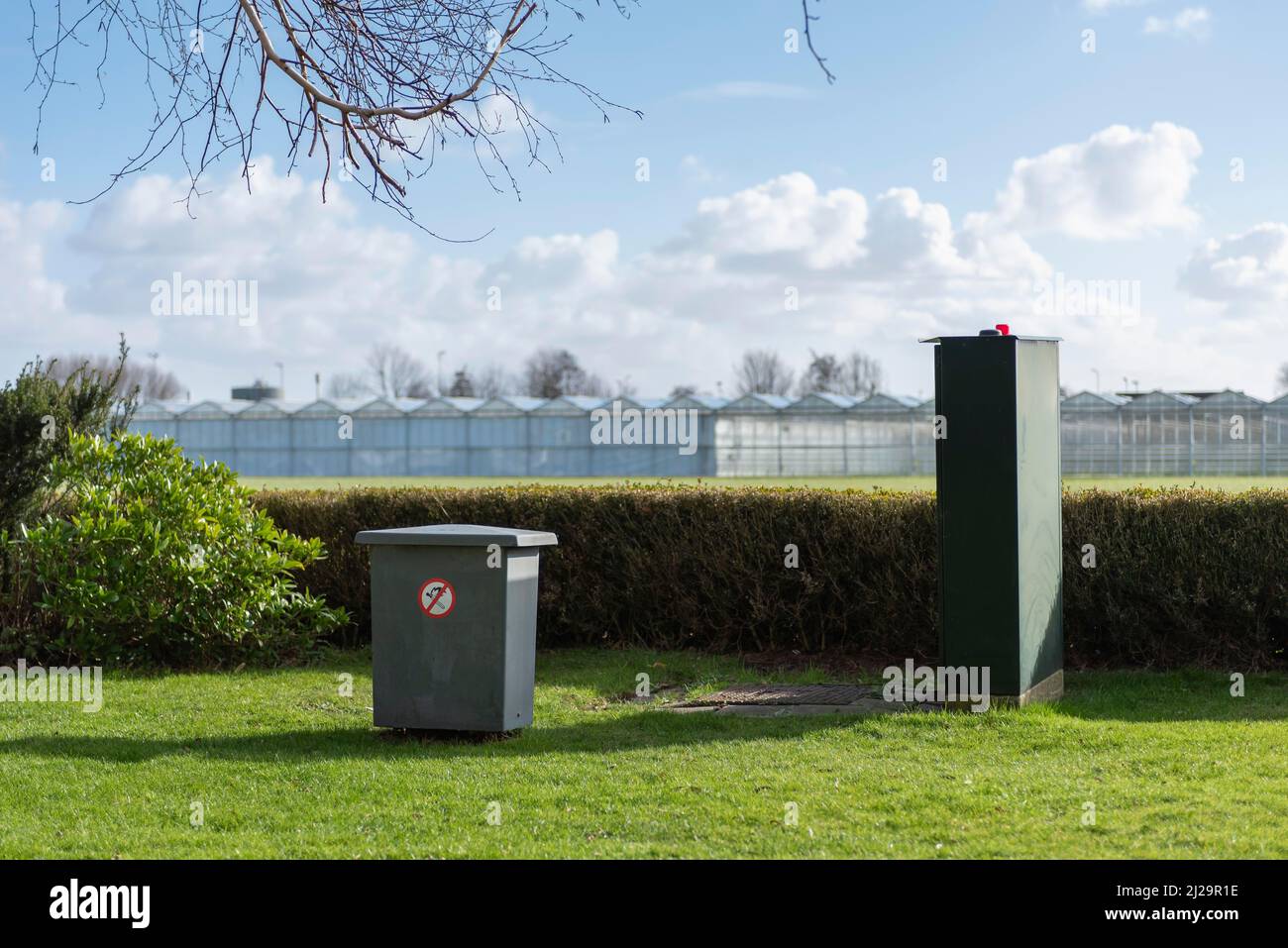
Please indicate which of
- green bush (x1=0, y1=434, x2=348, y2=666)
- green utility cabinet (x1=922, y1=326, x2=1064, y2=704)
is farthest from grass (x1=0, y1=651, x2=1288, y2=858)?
green bush (x1=0, y1=434, x2=348, y2=666)

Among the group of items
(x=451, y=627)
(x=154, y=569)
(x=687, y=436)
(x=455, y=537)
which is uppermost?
(x=687, y=436)

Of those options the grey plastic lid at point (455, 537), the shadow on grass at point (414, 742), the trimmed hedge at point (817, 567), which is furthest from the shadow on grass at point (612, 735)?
the trimmed hedge at point (817, 567)

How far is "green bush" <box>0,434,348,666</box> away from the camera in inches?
417

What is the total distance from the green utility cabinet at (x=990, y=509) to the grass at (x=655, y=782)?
433 mm

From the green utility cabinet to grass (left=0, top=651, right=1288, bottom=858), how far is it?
0.43 m

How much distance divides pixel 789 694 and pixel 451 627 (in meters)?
2.81

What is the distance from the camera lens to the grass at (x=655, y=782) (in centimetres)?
548

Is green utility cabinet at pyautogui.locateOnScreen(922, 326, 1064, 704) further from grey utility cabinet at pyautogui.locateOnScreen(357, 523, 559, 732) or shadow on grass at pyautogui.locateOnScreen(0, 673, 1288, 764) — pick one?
grey utility cabinet at pyautogui.locateOnScreen(357, 523, 559, 732)

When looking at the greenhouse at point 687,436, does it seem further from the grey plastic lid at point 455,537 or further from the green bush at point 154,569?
the grey plastic lid at point 455,537

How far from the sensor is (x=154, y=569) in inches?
420

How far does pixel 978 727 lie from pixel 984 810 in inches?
72.9

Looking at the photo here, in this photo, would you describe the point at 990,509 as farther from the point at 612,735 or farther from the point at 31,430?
the point at 31,430

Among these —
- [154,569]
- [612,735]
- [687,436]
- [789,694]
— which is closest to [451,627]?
[612,735]

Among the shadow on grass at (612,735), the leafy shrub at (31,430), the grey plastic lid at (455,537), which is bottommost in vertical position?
the shadow on grass at (612,735)
